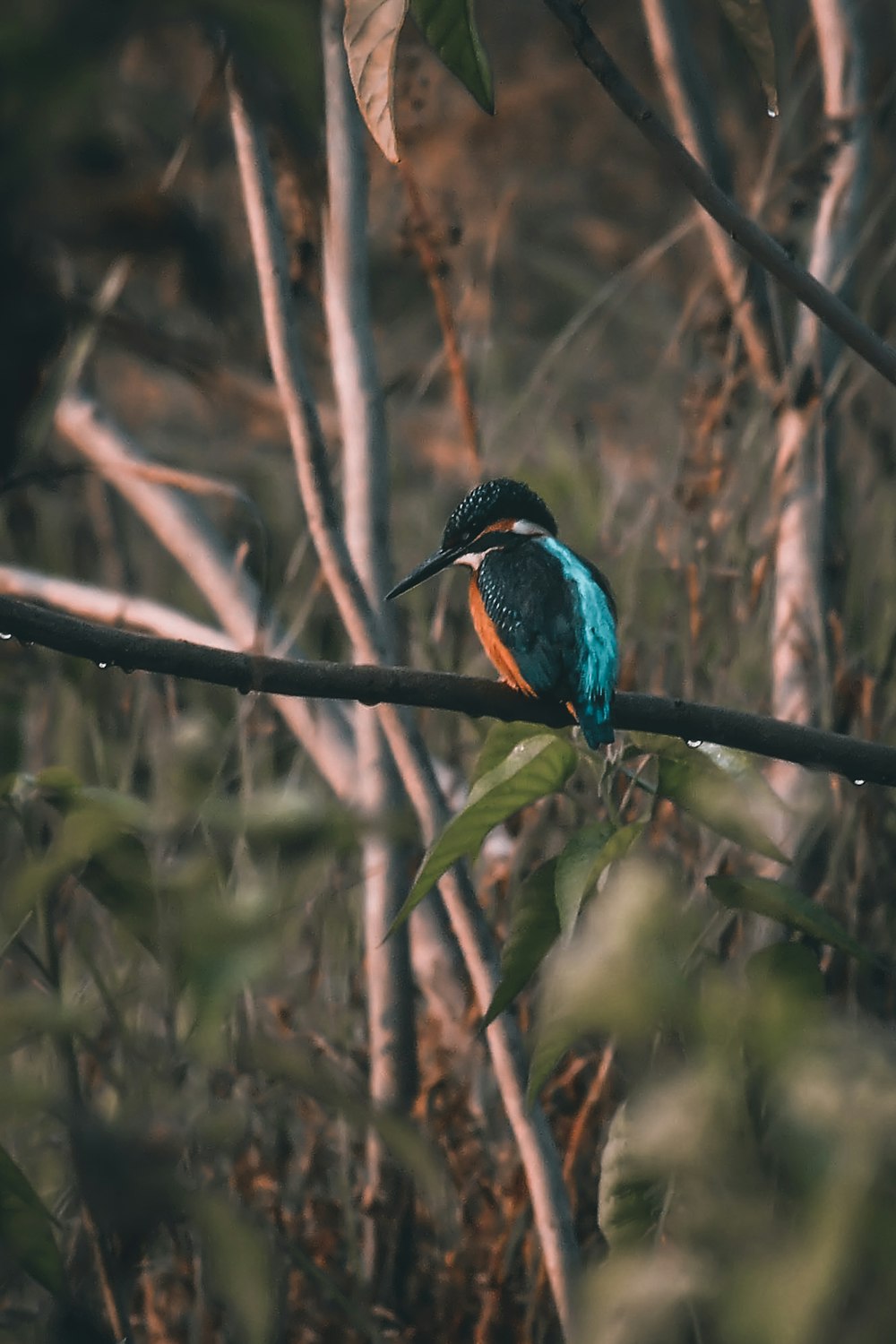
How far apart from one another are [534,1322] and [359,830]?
2.05 feet

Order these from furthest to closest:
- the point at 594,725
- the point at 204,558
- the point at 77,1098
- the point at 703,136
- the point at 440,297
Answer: the point at 204,558 < the point at 703,136 < the point at 440,297 < the point at 594,725 < the point at 77,1098

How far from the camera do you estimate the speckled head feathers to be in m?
1.39

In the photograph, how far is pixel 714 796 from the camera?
78cm

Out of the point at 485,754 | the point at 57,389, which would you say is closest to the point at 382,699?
the point at 485,754

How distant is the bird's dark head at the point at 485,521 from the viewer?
1389 mm

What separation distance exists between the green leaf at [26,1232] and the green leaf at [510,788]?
0.73 feet

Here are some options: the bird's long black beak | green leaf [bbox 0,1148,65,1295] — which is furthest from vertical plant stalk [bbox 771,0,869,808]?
green leaf [bbox 0,1148,65,1295]

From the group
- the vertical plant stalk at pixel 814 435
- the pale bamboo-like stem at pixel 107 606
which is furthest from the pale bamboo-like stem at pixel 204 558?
the vertical plant stalk at pixel 814 435

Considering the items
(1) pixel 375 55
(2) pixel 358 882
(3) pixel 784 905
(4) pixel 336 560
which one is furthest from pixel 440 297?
(3) pixel 784 905

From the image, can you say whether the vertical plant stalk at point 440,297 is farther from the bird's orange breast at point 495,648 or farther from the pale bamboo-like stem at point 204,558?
the pale bamboo-like stem at point 204,558

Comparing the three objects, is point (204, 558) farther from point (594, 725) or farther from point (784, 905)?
point (784, 905)

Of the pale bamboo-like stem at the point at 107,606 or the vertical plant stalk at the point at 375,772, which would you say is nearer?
the vertical plant stalk at the point at 375,772

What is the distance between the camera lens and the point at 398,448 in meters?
3.60

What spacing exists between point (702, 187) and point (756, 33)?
0.34 ft
